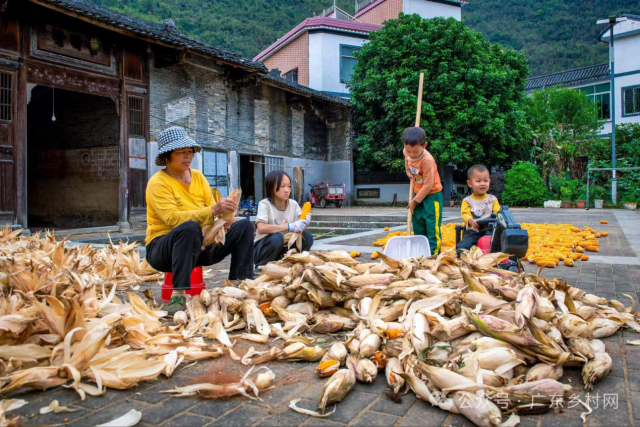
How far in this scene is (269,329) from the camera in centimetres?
248

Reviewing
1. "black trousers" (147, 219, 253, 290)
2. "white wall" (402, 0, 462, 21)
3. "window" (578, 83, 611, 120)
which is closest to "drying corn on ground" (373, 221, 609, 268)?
"black trousers" (147, 219, 253, 290)

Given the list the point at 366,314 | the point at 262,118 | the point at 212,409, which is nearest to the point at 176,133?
the point at 366,314

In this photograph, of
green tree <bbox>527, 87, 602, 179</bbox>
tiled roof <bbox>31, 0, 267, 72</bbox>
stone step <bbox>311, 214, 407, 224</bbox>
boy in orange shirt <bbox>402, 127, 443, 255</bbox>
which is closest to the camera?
boy in orange shirt <bbox>402, 127, 443, 255</bbox>

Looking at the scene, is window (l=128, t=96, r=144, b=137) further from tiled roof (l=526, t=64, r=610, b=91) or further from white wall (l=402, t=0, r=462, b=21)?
tiled roof (l=526, t=64, r=610, b=91)

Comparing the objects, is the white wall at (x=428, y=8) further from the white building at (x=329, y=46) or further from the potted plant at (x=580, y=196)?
the potted plant at (x=580, y=196)

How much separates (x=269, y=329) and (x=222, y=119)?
44.3ft

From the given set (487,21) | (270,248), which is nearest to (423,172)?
(270,248)

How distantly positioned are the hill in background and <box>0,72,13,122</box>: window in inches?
846

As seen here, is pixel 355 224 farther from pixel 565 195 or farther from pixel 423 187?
pixel 565 195

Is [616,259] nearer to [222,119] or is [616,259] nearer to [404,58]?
[222,119]

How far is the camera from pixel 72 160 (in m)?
13.6

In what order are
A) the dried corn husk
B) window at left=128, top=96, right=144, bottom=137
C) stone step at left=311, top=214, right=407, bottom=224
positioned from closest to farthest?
the dried corn husk → window at left=128, top=96, right=144, bottom=137 → stone step at left=311, top=214, right=407, bottom=224

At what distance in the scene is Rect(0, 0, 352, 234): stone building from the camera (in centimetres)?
952

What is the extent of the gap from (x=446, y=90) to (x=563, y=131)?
869cm
